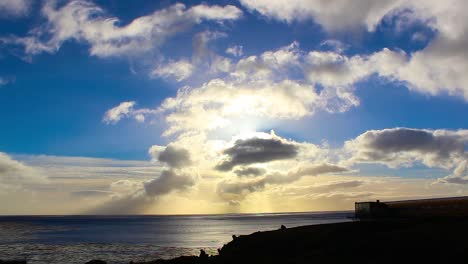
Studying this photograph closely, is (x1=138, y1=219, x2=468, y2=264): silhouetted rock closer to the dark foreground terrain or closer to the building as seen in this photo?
the dark foreground terrain

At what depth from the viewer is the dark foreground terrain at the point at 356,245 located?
86.7ft

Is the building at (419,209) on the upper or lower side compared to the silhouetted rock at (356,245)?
upper

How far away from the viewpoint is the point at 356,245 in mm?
29312

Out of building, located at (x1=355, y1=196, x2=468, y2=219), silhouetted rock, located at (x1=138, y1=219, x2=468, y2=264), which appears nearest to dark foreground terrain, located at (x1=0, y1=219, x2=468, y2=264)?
silhouetted rock, located at (x1=138, y1=219, x2=468, y2=264)

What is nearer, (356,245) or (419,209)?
(356,245)

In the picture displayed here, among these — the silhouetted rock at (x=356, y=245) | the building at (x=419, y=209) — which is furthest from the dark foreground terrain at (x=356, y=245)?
the building at (x=419, y=209)

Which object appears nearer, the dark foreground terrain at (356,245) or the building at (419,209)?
the dark foreground terrain at (356,245)

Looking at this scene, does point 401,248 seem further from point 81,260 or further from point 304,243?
point 81,260

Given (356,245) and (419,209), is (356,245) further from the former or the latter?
(419,209)

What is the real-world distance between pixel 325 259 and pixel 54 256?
5094 cm

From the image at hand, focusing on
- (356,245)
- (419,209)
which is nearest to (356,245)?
(356,245)

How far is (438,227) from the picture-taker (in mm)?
31953

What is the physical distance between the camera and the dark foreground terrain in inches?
1040

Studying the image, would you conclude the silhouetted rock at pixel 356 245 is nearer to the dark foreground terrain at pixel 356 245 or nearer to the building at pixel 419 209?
the dark foreground terrain at pixel 356 245
